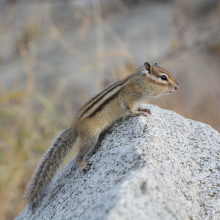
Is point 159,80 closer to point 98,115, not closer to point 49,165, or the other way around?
point 98,115

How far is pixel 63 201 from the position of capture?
6.56 ft

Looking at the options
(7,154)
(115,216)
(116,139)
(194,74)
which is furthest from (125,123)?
(194,74)

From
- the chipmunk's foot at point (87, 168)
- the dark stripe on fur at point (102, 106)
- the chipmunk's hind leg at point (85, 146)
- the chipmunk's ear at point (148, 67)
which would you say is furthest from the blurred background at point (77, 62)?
the chipmunk's foot at point (87, 168)

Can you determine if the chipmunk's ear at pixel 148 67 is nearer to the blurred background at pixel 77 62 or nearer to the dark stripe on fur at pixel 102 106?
the dark stripe on fur at pixel 102 106

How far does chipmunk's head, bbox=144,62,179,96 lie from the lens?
3021 millimetres

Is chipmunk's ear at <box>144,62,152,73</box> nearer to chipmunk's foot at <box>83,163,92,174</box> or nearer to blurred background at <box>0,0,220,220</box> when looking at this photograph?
chipmunk's foot at <box>83,163,92,174</box>

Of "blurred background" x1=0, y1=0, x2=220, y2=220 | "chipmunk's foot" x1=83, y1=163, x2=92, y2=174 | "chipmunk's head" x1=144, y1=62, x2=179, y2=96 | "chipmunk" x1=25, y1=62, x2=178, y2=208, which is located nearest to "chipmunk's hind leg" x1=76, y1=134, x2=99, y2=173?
"chipmunk" x1=25, y1=62, x2=178, y2=208

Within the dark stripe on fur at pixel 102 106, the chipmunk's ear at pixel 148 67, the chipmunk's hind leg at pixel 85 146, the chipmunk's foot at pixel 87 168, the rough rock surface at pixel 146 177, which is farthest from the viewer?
the chipmunk's ear at pixel 148 67

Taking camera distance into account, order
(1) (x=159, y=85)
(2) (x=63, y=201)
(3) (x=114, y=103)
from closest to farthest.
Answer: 1. (2) (x=63, y=201)
2. (3) (x=114, y=103)
3. (1) (x=159, y=85)

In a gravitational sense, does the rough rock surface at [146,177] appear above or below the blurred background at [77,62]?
below

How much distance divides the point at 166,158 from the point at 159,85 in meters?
1.27

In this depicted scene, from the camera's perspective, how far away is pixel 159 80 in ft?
9.91

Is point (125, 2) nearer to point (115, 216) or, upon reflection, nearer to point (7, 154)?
point (7, 154)

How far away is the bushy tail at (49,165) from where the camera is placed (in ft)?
7.97
